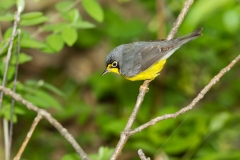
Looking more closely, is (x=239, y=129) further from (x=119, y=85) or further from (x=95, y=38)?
(x=95, y=38)

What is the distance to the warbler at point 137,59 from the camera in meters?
4.27

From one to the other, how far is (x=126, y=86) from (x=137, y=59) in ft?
7.83

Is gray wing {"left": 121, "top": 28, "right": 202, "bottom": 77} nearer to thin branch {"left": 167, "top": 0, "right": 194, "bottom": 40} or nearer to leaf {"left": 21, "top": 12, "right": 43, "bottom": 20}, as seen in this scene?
thin branch {"left": 167, "top": 0, "right": 194, "bottom": 40}

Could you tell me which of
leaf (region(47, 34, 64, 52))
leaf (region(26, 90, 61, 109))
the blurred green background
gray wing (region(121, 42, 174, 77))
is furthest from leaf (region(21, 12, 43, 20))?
gray wing (region(121, 42, 174, 77))

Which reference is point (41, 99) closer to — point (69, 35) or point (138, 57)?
point (69, 35)

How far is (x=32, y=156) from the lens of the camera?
7.41m

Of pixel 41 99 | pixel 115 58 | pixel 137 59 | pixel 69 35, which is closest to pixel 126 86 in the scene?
pixel 137 59

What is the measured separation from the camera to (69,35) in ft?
11.9

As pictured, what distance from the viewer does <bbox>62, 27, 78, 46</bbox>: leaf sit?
3.59 m

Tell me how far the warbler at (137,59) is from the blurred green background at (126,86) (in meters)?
0.40

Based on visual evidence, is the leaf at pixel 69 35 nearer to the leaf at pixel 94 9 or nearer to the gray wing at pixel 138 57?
the leaf at pixel 94 9

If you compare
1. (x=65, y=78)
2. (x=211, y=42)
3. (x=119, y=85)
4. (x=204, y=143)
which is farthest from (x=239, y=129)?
(x=65, y=78)

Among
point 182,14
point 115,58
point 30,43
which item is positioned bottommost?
point 182,14

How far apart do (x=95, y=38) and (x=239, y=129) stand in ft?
10.3
